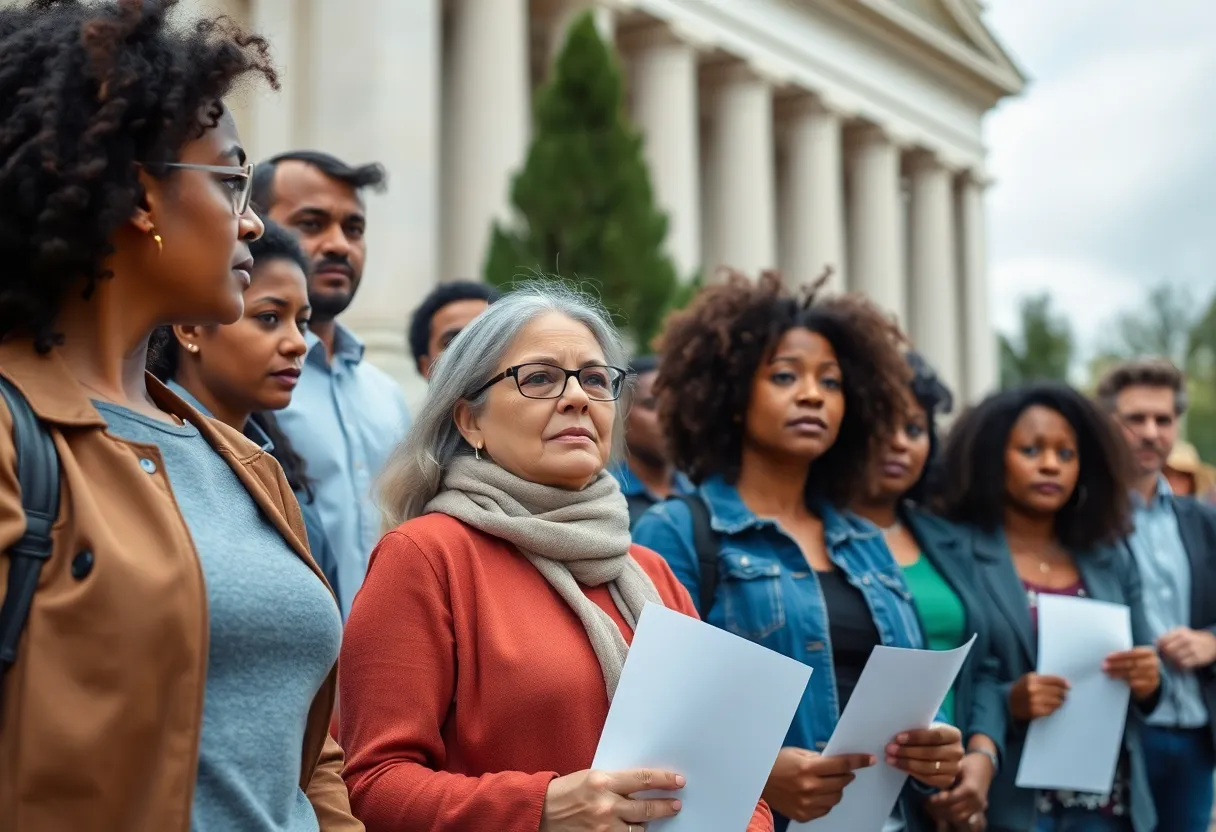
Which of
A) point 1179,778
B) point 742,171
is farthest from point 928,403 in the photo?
point 742,171

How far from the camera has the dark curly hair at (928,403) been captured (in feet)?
22.9

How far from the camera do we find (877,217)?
137 feet

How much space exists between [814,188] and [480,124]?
13789 mm

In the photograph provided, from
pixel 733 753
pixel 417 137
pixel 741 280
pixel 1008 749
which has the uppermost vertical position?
pixel 417 137

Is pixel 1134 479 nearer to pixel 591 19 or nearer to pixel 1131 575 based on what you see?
pixel 1131 575

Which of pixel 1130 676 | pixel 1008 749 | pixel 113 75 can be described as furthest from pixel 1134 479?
pixel 113 75

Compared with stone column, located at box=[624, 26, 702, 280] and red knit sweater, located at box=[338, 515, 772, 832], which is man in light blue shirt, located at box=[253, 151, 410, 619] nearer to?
red knit sweater, located at box=[338, 515, 772, 832]

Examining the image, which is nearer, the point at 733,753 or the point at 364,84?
the point at 733,753

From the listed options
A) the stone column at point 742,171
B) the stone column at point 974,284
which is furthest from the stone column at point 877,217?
the stone column at point 742,171

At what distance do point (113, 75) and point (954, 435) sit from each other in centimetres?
513

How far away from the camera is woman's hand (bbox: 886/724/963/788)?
15.3 feet

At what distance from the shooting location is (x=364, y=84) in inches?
969

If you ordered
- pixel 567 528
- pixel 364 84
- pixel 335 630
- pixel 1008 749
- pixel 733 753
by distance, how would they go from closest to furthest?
pixel 335 630, pixel 733 753, pixel 567 528, pixel 1008 749, pixel 364 84

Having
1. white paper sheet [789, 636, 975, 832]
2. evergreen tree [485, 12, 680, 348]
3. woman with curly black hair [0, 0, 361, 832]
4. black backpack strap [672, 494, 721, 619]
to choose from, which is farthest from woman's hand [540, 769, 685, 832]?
evergreen tree [485, 12, 680, 348]
